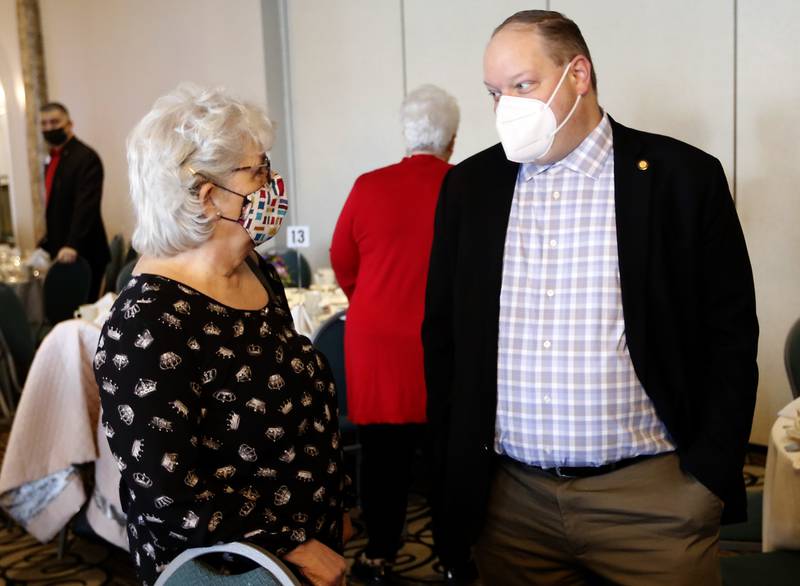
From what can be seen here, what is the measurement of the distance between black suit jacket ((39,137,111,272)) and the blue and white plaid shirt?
18.9 ft

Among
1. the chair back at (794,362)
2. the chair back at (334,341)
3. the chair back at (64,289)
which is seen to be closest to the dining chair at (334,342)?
the chair back at (334,341)

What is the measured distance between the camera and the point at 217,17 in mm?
7410

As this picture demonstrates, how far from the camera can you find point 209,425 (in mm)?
1548

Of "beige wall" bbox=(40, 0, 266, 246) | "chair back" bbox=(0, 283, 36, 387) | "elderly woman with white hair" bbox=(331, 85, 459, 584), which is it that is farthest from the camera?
"beige wall" bbox=(40, 0, 266, 246)

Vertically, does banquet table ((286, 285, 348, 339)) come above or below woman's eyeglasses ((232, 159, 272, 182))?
below

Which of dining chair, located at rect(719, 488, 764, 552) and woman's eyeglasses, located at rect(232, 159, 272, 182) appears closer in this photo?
woman's eyeglasses, located at rect(232, 159, 272, 182)

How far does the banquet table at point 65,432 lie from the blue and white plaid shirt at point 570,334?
1937mm

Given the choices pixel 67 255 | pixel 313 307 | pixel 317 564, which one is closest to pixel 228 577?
pixel 317 564

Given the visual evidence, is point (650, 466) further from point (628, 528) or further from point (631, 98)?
point (631, 98)

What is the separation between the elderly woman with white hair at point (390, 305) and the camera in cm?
307

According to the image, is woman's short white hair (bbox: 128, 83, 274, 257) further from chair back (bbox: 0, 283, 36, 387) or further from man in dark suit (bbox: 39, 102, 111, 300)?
man in dark suit (bbox: 39, 102, 111, 300)

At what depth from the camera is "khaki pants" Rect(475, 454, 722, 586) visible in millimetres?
1640

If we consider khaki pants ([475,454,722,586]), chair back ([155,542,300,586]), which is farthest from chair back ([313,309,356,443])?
chair back ([155,542,300,586])

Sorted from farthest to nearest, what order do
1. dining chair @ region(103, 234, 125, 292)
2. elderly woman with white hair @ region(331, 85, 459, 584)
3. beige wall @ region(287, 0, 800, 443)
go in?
dining chair @ region(103, 234, 125, 292), beige wall @ region(287, 0, 800, 443), elderly woman with white hair @ region(331, 85, 459, 584)
